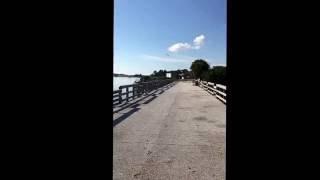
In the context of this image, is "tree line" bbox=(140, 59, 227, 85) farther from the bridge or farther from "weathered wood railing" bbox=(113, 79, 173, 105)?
"weathered wood railing" bbox=(113, 79, 173, 105)

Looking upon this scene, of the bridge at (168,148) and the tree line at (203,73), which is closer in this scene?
the bridge at (168,148)

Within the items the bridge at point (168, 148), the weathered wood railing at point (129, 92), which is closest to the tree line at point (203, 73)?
the bridge at point (168, 148)

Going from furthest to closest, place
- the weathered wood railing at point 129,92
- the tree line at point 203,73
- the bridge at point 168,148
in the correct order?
the tree line at point 203,73 < the weathered wood railing at point 129,92 < the bridge at point 168,148

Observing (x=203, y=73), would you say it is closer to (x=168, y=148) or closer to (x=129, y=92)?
(x=129, y=92)

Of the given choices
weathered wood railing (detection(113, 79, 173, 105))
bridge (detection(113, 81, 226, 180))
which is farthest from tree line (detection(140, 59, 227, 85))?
weathered wood railing (detection(113, 79, 173, 105))

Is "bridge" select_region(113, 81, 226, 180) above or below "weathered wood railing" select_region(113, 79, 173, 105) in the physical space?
below

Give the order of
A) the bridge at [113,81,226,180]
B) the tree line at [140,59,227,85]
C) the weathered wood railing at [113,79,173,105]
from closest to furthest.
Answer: the bridge at [113,81,226,180] → the weathered wood railing at [113,79,173,105] → the tree line at [140,59,227,85]

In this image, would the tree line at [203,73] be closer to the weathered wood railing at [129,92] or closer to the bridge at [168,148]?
the bridge at [168,148]

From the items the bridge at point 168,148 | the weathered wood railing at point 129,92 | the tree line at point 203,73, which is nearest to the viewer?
the bridge at point 168,148

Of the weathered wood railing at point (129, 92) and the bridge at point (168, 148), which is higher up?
the weathered wood railing at point (129, 92)
